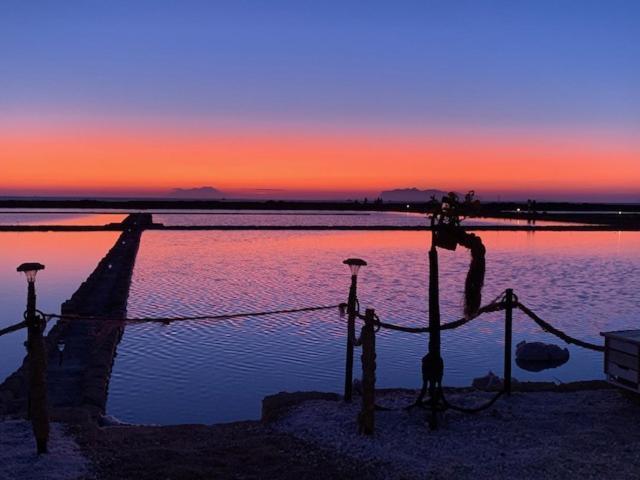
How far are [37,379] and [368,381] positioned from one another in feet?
11.2

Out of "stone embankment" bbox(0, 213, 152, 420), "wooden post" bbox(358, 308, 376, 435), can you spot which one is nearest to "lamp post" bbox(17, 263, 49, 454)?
"stone embankment" bbox(0, 213, 152, 420)

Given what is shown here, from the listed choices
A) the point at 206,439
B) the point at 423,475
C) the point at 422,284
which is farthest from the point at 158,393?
the point at 422,284

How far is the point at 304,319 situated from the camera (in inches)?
672

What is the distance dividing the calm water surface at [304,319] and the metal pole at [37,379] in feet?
12.0

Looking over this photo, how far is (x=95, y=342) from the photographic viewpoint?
13.3 m

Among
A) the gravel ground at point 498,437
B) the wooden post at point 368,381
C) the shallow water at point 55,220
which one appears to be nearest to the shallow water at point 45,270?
the gravel ground at point 498,437

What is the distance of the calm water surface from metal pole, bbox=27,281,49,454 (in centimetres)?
365

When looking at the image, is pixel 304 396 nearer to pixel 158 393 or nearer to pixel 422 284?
pixel 158 393

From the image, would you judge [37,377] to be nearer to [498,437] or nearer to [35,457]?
[35,457]

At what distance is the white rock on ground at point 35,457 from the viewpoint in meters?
6.23

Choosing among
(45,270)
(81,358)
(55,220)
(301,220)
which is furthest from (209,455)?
(301,220)

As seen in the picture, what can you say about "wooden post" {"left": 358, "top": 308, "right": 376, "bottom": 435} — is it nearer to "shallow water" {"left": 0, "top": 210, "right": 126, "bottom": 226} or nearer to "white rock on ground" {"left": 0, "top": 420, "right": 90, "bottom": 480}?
"white rock on ground" {"left": 0, "top": 420, "right": 90, "bottom": 480}

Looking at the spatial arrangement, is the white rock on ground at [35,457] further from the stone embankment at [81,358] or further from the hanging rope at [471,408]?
the hanging rope at [471,408]

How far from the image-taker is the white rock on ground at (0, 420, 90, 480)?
20.4ft
